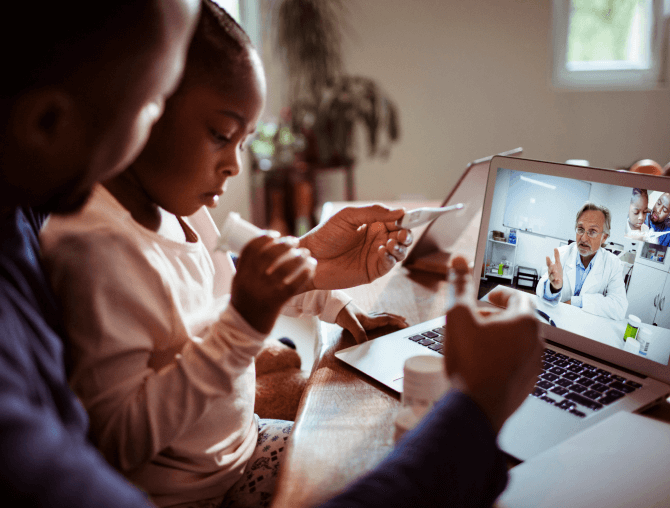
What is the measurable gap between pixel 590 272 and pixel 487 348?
40 cm

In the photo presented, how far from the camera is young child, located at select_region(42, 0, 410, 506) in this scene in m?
0.51

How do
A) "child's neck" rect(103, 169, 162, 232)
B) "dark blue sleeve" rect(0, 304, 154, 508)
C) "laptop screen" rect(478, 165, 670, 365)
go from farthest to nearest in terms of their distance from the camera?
"laptop screen" rect(478, 165, 670, 365) → "child's neck" rect(103, 169, 162, 232) → "dark blue sleeve" rect(0, 304, 154, 508)

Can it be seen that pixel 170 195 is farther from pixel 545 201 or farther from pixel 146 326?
pixel 545 201

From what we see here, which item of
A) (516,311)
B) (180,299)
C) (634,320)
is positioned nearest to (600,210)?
(634,320)

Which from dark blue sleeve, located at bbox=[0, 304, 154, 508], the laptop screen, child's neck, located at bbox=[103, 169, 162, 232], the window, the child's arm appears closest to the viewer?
dark blue sleeve, located at bbox=[0, 304, 154, 508]

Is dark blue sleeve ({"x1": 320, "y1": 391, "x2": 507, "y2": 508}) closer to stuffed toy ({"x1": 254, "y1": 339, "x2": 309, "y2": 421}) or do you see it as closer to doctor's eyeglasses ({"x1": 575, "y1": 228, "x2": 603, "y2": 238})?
doctor's eyeglasses ({"x1": 575, "y1": 228, "x2": 603, "y2": 238})

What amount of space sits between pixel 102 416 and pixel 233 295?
0.18 meters

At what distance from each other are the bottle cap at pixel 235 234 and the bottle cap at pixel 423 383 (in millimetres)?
234

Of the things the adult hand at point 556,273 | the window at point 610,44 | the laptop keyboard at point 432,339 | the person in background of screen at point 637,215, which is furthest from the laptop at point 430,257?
the window at point 610,44

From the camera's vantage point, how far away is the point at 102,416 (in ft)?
1.67

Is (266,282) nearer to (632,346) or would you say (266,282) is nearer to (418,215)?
(418,215)

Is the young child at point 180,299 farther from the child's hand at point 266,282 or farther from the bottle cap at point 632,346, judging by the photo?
the bottle cap at point 632,346

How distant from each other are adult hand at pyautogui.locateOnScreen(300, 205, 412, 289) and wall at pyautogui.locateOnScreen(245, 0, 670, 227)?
2.72 meters

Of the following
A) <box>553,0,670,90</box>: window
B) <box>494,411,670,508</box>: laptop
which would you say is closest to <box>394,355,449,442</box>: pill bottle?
<box>494,411,670,508</box>: laptop
